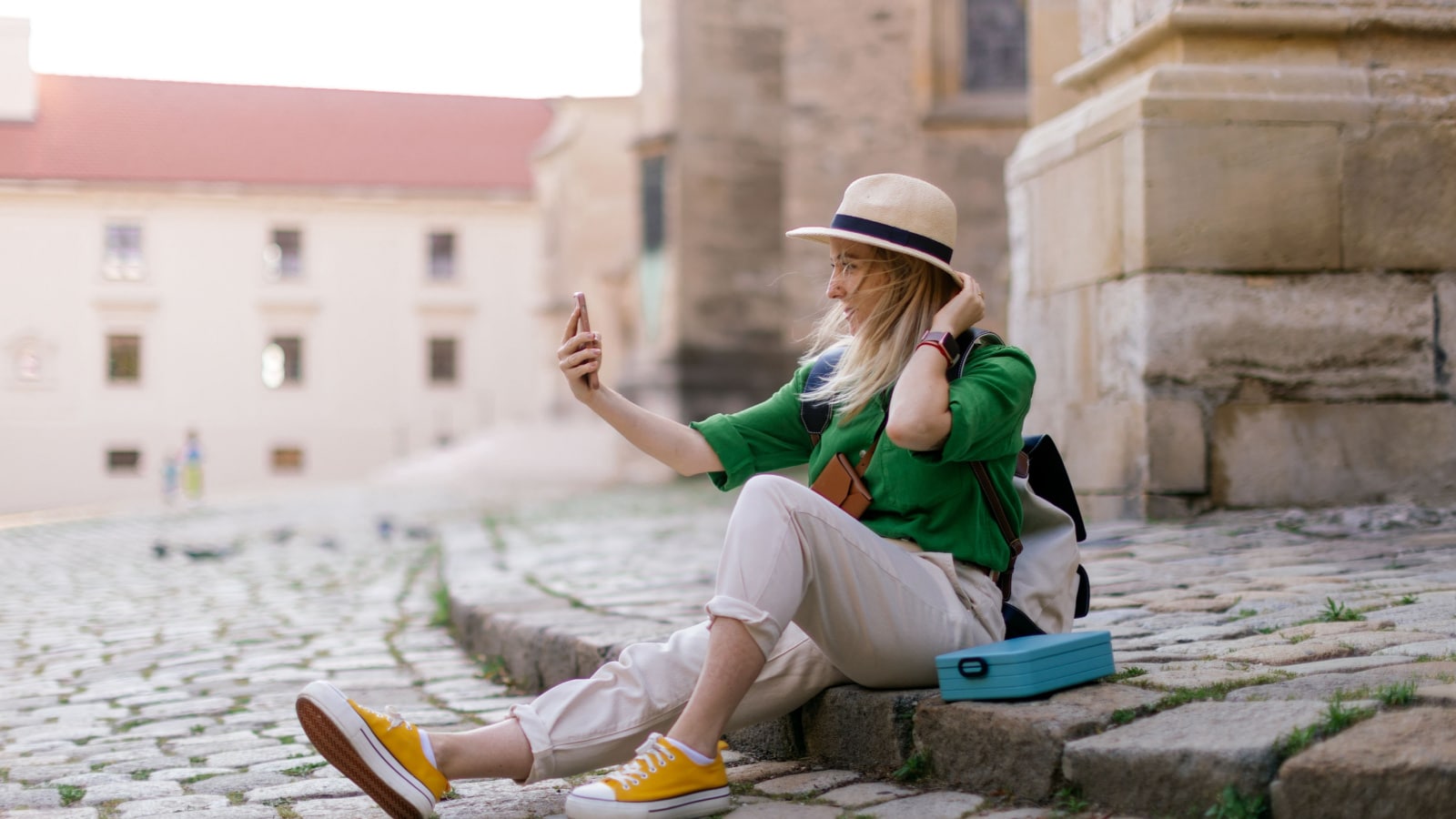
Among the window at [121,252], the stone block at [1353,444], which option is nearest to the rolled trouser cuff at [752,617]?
the stone block at [1353,444]

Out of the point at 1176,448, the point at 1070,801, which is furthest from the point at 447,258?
the point at 1070,801

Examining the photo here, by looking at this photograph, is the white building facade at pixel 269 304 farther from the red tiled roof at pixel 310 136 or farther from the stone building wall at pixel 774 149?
the stone building wall at pixel 774 149

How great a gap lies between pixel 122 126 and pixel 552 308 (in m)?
11.2

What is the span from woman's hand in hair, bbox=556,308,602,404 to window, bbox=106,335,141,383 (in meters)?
36.5

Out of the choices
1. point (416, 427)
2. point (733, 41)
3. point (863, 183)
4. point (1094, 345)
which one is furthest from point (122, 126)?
point (863, 183)

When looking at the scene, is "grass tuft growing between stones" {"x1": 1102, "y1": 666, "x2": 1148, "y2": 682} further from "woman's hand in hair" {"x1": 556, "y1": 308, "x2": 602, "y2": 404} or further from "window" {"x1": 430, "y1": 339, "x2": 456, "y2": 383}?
"window" {"x1": 430, "y1": 339, "x2": 456, "y2": 383}

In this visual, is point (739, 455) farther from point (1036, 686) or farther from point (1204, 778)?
point (1204, 778)

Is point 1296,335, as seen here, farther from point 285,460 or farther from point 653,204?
point 285,460

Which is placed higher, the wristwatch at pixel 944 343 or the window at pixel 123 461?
the wristwatch at pixel 944 343

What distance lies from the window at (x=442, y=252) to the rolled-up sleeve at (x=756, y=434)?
1460 inches

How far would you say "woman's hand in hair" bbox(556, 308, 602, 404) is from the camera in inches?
128

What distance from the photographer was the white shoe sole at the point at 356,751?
289 cm

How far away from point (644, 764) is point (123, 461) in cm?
3692

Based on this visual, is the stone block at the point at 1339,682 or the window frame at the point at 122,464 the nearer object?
the stone block at the point at 1339,682
